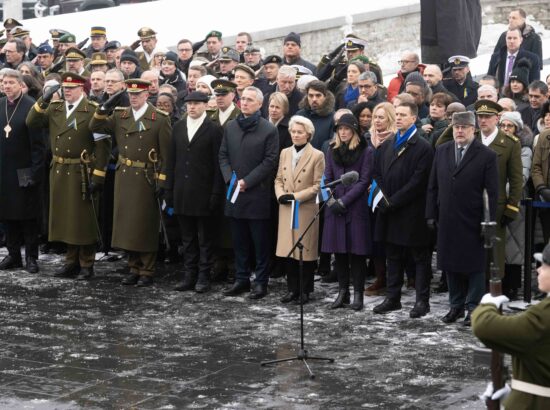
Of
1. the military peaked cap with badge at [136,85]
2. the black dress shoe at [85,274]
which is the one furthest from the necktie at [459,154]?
the black dress shoe at [85,274]

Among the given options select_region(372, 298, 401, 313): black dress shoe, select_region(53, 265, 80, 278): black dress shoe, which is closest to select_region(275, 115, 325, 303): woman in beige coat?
select_region(372, 298, 401, 313): black dress shoe

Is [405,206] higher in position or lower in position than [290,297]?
higher

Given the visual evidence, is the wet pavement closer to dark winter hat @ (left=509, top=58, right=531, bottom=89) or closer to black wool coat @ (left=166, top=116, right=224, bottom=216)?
black wool coat @ (left=166, top=116, right=224, bottom=216)

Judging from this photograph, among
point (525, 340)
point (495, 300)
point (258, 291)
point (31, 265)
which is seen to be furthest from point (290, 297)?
point (525, 340)

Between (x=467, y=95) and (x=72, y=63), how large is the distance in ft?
15.5

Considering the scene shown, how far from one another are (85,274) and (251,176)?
2182 mm

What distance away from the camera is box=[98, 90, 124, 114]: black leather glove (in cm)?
1383

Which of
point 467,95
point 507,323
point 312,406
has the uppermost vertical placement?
point 467,95

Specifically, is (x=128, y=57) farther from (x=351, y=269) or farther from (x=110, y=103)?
(x=351, y=269)

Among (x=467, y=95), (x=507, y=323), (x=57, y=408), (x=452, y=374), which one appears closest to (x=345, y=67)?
(x=467, y=95)

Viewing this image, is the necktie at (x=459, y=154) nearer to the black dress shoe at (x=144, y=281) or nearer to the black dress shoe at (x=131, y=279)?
the black dress shoe at (x=144, y=281)

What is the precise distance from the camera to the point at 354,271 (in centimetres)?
1266

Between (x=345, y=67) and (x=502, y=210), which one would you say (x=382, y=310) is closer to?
(x=502, y=210)

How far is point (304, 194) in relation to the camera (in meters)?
12.8
